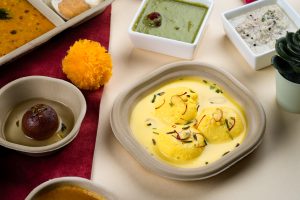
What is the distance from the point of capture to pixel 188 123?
4.89 ft

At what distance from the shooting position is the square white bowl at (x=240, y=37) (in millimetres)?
1604

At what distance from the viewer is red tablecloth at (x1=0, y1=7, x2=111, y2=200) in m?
1.44

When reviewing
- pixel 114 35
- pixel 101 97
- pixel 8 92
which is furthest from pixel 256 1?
pixel 8 92

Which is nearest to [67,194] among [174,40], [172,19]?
[174,40]

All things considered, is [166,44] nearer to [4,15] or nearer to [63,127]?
[63,127]

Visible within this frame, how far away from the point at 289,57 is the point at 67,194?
2.26 ft

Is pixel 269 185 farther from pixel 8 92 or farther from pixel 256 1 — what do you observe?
pixel 8 92

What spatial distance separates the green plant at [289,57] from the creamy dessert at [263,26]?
0.16 meters

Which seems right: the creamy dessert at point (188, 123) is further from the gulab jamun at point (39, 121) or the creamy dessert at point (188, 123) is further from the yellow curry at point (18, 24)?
the yellow curry at point (18, 24)

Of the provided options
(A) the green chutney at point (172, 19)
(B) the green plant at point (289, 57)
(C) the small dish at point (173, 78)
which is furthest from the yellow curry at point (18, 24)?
(B) the green plant at point (289, 57)

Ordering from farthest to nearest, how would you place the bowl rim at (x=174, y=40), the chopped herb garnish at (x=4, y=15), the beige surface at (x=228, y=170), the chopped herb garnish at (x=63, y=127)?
the chopped herb garnish at (x=4, y=15) → the bowl rim at (x=174, y=40) → the chopped herb garnish at (x=63, y=127) → the beige surface at (x=228, y=170)

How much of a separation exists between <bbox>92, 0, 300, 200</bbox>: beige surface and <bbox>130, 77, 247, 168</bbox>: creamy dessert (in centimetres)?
6

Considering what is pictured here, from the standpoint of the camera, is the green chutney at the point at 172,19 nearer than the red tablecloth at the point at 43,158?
No

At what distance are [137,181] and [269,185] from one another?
36 centimetres
